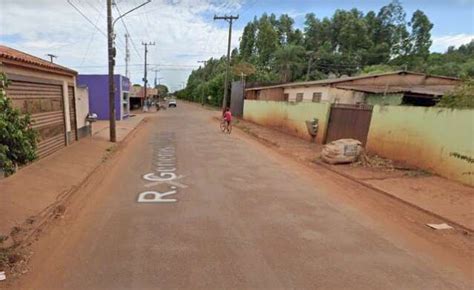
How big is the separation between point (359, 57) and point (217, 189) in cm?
6034

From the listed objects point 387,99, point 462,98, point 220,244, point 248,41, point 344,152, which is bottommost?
point 220,244

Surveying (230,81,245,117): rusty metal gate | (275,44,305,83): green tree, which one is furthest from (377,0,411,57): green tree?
(230,81,245,117): rusty metal gate

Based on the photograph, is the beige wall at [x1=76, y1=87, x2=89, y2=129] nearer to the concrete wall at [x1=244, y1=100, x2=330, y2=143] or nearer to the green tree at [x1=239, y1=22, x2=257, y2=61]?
the concrete wall at [x1=244, y1=100, x2=330, y2=143]

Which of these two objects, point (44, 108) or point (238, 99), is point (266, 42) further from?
point (44, 108)

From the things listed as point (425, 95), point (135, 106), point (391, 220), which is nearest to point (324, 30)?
point (135, 106)

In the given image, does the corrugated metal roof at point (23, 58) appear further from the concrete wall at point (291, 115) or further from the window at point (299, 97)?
the window at point (299, 97)

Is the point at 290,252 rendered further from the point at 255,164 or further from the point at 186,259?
the point at 255,164

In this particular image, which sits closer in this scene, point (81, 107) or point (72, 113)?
point (72, 113)

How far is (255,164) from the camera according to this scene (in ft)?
35.4

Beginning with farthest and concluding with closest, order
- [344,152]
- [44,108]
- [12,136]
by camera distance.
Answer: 1. [44,108]
2. [344,152]
3. [12,136]

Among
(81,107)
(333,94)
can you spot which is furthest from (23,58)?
(333,94)

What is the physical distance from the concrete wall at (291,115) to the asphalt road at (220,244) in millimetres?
7821

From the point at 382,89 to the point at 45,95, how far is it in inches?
600

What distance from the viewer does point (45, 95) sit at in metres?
11.2
